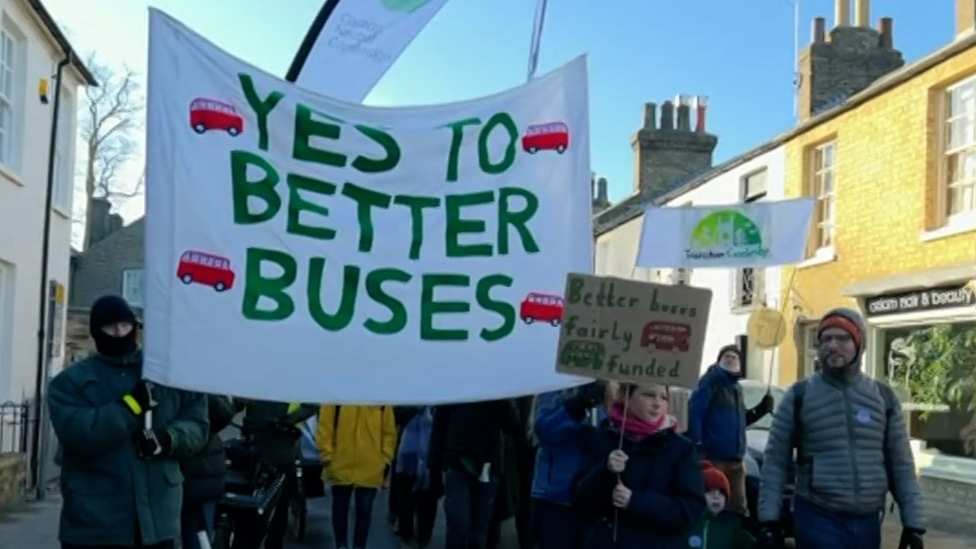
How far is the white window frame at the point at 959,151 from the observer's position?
13711 millimetres

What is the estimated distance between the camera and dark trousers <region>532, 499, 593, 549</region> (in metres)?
5.34

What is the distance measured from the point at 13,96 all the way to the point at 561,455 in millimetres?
9442

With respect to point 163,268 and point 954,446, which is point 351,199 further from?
point 954,446

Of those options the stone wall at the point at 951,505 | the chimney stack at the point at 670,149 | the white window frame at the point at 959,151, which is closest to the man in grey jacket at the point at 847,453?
the stone wall at the point at 951,505

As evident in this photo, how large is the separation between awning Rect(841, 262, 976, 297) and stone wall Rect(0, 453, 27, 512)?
34.4ft

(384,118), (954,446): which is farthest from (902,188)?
(384,118)

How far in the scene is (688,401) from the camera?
30.0 ft

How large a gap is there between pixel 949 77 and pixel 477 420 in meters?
9.41

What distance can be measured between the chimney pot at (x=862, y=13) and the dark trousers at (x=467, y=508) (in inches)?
600

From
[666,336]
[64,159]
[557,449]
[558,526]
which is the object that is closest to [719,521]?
[558,526]

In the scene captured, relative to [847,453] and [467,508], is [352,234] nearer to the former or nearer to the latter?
[847,453]

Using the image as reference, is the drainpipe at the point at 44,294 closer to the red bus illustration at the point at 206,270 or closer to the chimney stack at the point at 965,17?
the red bus illustration at the point at 206,270

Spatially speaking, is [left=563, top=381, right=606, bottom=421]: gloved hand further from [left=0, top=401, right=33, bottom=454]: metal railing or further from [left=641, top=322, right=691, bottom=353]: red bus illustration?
[left=0, top=401, right=33, bottom=454]: metal railing

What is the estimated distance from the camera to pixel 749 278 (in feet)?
68.1
